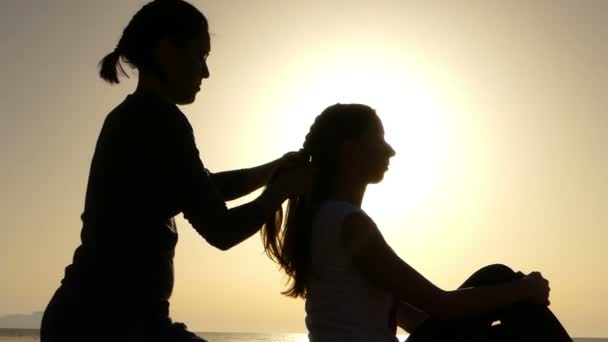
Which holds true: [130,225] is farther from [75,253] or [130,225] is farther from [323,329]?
[323,329]

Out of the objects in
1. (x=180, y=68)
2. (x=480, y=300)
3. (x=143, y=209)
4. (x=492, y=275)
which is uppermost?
(x=180, y=68)

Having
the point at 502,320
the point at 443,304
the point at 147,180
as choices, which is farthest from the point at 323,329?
the point at 147,180

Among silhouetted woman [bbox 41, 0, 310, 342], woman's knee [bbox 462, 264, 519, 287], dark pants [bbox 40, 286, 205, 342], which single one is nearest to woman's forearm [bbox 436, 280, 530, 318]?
woman's knee [bbox 462, 264, 519, 287]

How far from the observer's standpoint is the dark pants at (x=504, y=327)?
12.2 feet

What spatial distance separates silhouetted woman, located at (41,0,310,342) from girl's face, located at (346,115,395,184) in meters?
0.57

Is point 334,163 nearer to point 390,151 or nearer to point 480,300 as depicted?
point 390,151

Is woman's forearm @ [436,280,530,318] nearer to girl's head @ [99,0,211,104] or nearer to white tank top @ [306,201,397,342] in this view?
white tank top @ [306,201,397,342]

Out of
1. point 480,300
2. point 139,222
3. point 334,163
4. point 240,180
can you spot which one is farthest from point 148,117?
point 480,300

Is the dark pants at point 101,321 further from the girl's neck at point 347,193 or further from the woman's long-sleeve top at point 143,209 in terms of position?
the girl's neck at point 347,193

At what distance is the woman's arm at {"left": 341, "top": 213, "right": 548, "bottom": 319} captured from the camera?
12.2 feet

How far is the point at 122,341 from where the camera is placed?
335 centimetres

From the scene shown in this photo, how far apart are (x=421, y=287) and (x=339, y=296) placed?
36 cm

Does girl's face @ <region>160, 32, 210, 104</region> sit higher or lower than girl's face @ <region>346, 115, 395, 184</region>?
higher

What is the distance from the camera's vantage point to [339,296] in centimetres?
382
